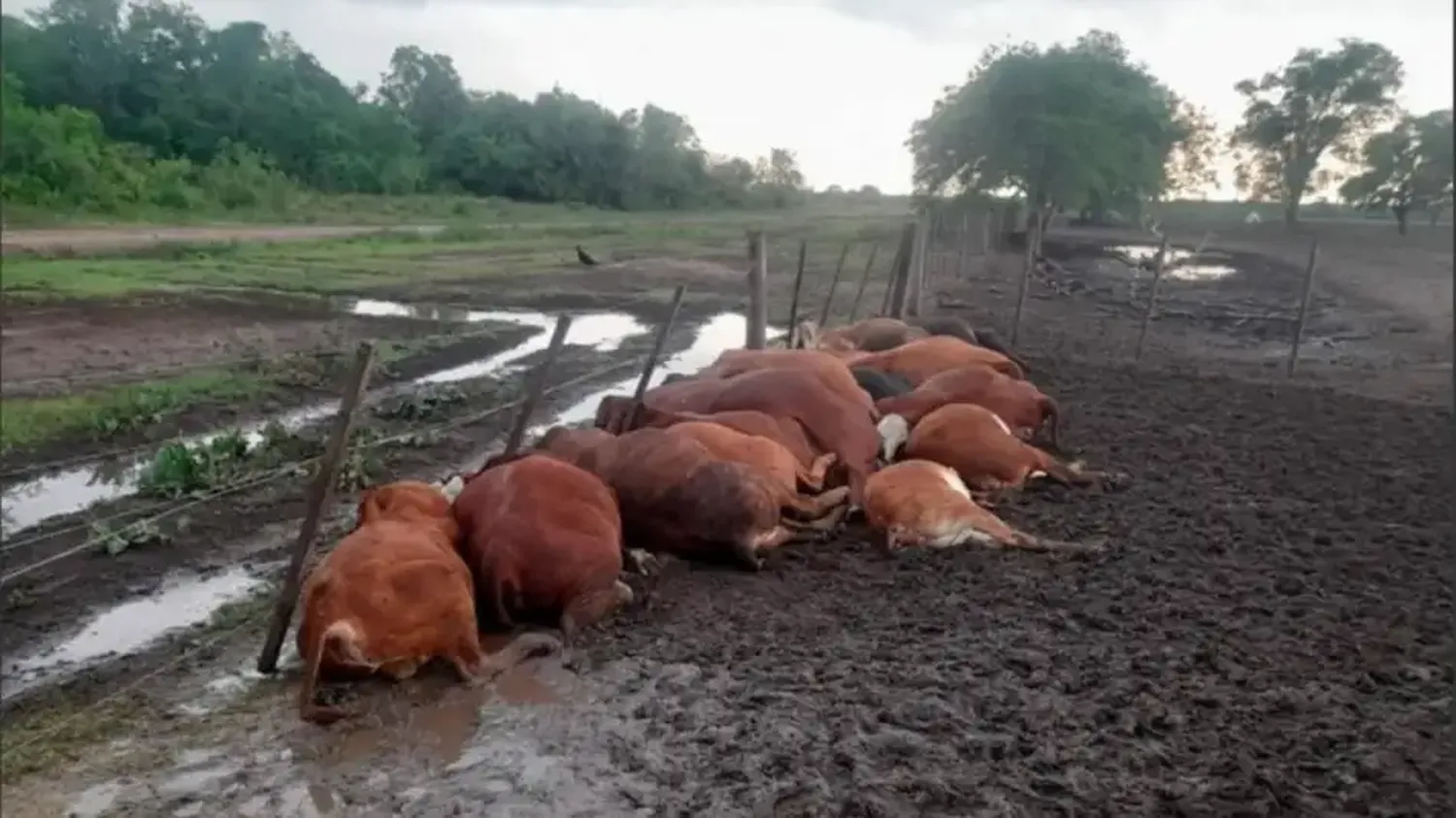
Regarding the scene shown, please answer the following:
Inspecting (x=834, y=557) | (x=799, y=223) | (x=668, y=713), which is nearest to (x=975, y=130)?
(x=799, y=223)

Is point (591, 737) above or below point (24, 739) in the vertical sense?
above

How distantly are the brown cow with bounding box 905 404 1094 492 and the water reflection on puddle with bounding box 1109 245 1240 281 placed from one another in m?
14.0

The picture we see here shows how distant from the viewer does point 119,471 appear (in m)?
6.46

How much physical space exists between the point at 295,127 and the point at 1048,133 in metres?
15.3

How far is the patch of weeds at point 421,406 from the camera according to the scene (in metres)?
8.01

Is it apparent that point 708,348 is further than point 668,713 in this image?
Yes

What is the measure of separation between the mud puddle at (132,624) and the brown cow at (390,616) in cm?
125

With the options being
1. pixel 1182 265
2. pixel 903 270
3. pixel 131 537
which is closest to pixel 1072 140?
pixel 1182 265

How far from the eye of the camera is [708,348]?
11.9 m

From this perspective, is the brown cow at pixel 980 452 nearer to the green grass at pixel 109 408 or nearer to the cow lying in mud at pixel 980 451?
the cow lying in mud at pixel 980 451

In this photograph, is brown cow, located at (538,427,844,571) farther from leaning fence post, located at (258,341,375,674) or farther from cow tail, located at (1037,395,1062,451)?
cow tail, located at (1037,395,1062,451)

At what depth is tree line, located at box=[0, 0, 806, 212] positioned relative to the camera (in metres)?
5.25

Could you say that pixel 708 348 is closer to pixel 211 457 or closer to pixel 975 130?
pixel 211 457

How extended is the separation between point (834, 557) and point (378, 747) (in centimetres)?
175
